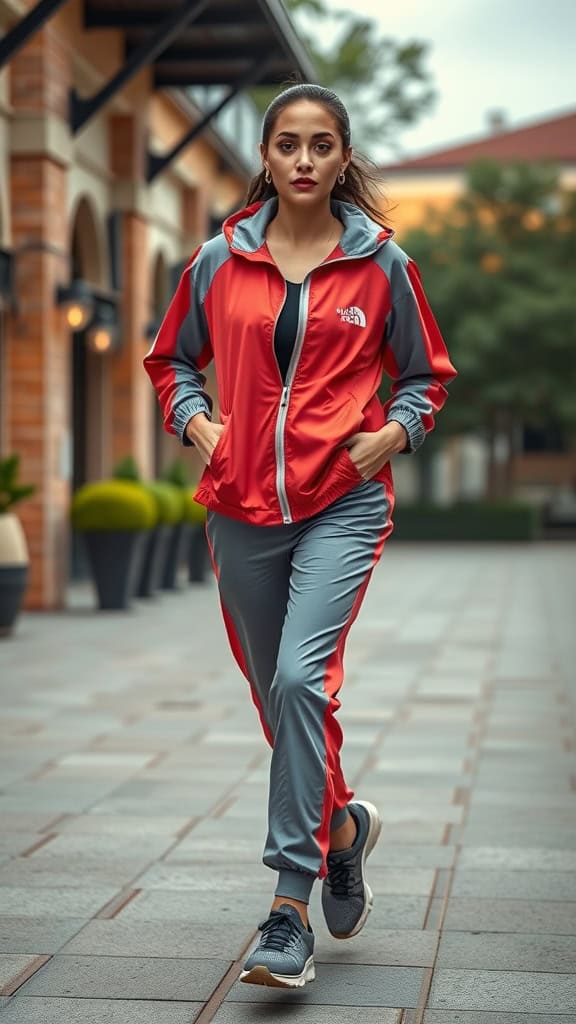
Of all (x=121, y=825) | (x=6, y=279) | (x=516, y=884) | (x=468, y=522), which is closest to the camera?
(x=516, y=884)

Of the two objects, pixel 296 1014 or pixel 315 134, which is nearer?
pixel 296 1014

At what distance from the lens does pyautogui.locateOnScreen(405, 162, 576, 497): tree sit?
111 feet

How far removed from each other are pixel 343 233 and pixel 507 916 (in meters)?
1.80

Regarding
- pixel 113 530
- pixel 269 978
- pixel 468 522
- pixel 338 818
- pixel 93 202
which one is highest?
pixel 93 202

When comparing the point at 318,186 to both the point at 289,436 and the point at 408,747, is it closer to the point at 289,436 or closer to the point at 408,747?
the point at 289,436

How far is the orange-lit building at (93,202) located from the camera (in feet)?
45.0

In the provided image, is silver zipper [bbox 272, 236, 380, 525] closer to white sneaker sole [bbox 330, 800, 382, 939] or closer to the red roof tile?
white sneaker sole [bbox 330, 800, 382, 939]

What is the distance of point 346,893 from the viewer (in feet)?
12.5

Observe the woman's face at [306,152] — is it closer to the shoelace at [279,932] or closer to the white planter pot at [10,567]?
the shoelace at [279,932]

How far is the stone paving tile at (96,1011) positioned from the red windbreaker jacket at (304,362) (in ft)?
3.47

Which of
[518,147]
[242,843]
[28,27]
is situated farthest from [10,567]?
[518,147]

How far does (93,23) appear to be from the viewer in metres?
15.3

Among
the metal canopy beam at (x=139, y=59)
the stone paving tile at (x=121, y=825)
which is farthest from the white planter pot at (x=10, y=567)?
the stone paving tile at (x=121, y=825)

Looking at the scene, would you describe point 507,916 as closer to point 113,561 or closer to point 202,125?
point 113,561
